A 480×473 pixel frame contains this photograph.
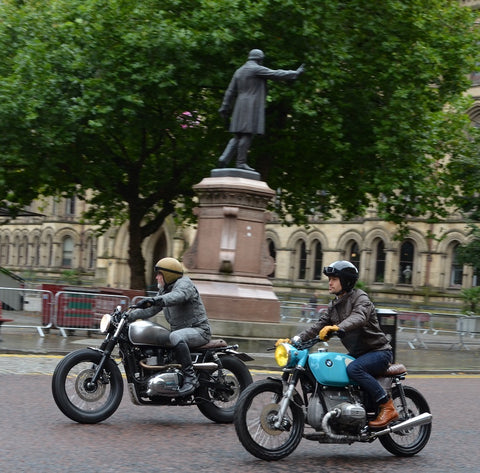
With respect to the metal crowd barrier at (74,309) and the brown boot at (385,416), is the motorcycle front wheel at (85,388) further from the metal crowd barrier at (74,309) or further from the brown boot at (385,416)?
the metal crowd barrier at (74,309)

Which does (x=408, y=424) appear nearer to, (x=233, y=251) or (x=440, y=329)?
(x=233, y=251)

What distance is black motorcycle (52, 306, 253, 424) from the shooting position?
8023mm

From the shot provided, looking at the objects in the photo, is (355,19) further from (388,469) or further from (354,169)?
(388,469)

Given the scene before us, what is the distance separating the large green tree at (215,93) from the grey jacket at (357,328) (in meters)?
14.8

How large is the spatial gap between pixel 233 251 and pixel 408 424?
340 inches

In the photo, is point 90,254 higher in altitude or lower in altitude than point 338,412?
lower

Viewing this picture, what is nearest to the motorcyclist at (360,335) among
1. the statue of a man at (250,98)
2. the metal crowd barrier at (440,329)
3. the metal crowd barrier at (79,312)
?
the statue of a man at (250,98)

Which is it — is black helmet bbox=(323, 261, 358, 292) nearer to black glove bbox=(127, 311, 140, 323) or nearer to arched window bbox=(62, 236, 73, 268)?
black glove bbox=(127, 311, 140, 323)

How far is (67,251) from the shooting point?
229ft

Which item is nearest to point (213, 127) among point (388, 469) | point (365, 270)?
point (388, 469)

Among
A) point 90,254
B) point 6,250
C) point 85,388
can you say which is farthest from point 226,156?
point 6,250

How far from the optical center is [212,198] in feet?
52.6

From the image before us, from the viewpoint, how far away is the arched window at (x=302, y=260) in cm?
5484

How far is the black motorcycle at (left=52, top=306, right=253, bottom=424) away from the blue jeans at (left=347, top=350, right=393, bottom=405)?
6.24ft
